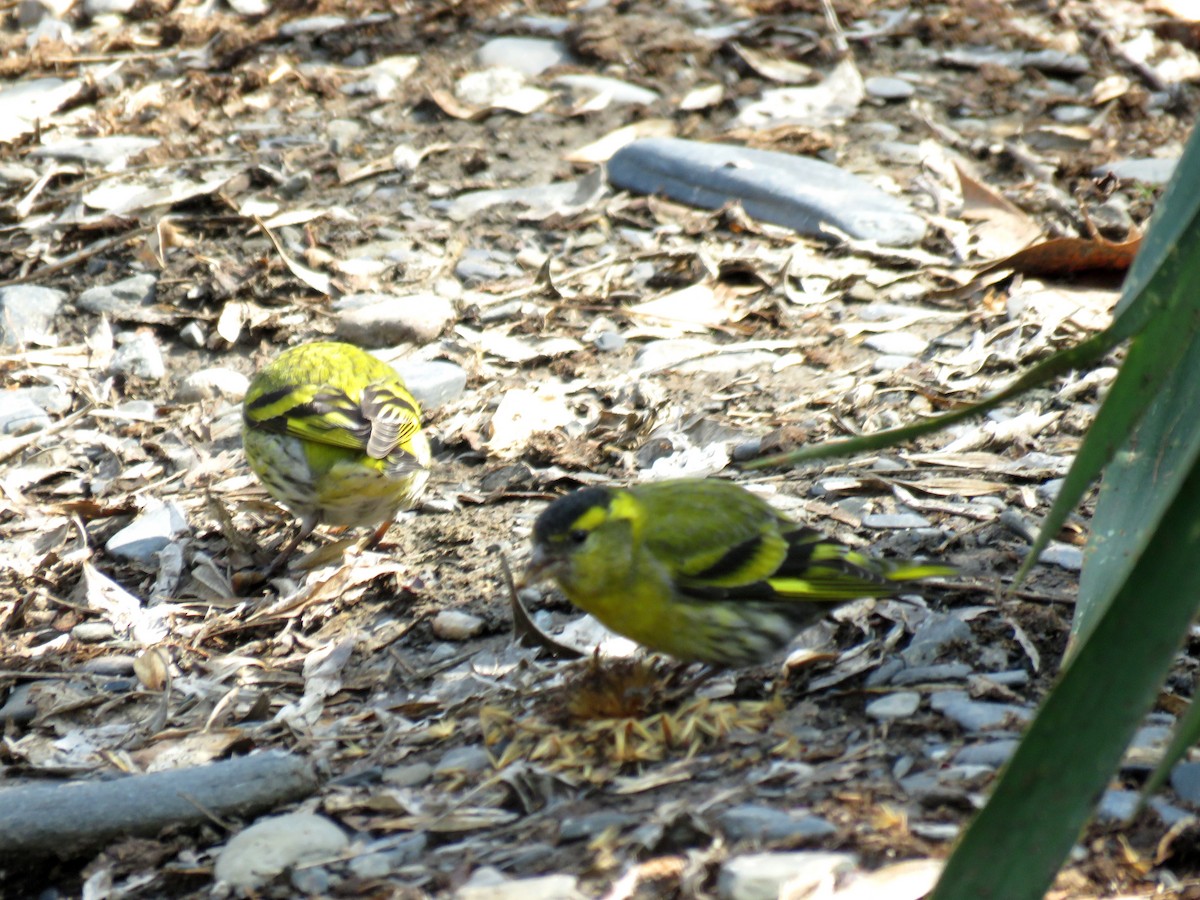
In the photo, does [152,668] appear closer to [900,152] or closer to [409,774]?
[409,774]

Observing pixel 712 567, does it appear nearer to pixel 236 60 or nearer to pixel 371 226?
pixel 371 226

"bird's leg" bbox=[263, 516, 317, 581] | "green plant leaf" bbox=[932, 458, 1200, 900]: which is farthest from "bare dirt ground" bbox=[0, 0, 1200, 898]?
"green plant leaf" bbox=[932, 458, 1200, 900]

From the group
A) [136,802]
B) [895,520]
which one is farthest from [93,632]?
[895,520]

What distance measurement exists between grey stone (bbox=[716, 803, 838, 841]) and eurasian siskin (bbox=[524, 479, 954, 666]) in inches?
35.3

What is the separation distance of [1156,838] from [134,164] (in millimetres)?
7156

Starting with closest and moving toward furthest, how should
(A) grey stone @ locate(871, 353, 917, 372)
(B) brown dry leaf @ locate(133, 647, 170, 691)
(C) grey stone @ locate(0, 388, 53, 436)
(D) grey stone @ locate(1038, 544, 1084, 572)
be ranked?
(D) grey stone @ locate(1038, 544, 1084, 572), (B) brown dry leaf @ locate(133, 647, 170, 691), (A) grey stone @ locate(871, 353, 917, 372), (C) grey stone @ locate(0, 388, 53, 436)

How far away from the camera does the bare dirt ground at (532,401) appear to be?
3592mm

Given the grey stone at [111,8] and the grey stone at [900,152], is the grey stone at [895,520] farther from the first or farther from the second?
the grey stone at [111,8]

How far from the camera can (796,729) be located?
3.80 m

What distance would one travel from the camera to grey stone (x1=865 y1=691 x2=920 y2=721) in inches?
149

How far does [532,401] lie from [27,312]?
2.89m

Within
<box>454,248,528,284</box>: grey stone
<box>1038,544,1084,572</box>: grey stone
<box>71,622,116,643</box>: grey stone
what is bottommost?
<box>71,622,116,643</box>: grey stone

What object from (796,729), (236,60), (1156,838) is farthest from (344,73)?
(1156,838)

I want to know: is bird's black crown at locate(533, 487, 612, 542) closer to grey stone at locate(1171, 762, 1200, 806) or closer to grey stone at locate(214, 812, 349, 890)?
grey stone at locate(214, 812, 349, 890)
